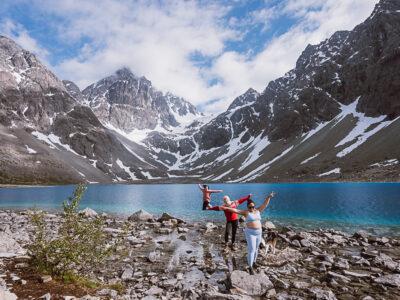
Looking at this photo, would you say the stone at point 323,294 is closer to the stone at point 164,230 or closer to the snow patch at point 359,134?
the stone at point 164,230

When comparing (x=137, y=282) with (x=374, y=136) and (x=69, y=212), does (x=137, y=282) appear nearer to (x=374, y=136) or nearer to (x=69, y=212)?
(x=69, y=212)

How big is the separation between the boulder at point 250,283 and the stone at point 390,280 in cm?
480

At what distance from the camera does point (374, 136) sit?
174 m

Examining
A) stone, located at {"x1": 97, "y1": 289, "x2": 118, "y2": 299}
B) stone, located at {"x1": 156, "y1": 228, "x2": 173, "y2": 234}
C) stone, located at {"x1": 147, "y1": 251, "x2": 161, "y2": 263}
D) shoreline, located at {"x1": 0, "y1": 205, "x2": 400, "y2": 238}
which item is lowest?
shoreline, located at {"x1": 0, "y1": 205, "x2": 400, "y2": 238}

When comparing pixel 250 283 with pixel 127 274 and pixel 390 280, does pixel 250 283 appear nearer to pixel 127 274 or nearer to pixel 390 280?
pixel 127 274

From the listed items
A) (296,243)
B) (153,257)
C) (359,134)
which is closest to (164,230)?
(153,257)

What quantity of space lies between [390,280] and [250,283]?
6.08 m

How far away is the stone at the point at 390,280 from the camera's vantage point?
14405 millimetres

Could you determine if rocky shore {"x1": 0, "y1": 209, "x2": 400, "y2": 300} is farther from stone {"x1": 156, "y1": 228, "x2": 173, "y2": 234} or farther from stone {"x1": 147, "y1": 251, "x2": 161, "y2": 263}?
stone {"x1": 156, "y1": 228, "x2": 173, "y2": 234}

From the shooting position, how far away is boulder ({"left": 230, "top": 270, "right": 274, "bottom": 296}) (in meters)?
13.5

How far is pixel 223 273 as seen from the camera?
55.2 ft

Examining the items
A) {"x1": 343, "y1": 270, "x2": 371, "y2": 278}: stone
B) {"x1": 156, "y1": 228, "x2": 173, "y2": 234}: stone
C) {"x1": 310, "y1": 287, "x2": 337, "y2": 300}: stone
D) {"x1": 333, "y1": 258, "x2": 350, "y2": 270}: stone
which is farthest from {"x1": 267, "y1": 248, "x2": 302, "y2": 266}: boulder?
{"x1": 156, "y1": 228, "x2": 173, "y2": 234}: stone

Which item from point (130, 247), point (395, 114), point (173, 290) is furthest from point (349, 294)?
point (395, 114)

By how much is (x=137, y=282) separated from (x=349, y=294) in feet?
28.1
